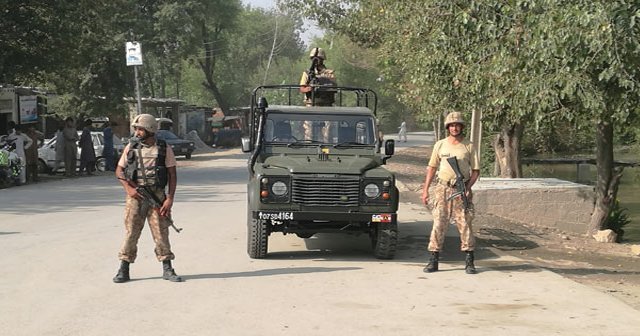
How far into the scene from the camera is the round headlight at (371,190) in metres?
10.2

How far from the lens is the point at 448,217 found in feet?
31.3

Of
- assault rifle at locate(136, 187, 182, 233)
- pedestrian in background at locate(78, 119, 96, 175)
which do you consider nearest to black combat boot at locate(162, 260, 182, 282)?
assault rifle at locate(136, 187, 182, 233)

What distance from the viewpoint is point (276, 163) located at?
34.5 ft

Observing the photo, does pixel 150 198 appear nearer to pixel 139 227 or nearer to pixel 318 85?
pixel 139 227

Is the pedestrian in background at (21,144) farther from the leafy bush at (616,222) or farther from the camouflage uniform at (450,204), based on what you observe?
the camouflage uniform at (450,204)

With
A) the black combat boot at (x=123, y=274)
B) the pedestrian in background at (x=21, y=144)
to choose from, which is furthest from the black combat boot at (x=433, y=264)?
the pedestrian in background at (x=21, y=144)

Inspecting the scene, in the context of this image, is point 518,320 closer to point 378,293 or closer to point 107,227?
point 378,293

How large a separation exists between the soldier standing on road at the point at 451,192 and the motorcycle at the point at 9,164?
1518cm

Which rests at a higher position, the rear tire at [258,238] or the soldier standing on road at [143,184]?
the soldier standing on road at [143,184]

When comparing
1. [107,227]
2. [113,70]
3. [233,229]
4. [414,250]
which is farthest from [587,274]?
[113,70]

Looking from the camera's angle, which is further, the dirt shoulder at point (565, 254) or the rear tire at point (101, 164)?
the rear tire at point (101, 164)

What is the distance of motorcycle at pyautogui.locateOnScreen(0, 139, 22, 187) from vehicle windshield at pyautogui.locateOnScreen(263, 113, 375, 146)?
12.5 m

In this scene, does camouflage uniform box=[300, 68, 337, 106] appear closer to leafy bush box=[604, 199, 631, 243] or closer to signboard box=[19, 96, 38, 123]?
leafy bush box=[604, 199, 631, 243]

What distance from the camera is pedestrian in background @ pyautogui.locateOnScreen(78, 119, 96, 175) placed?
27266 millimetres
